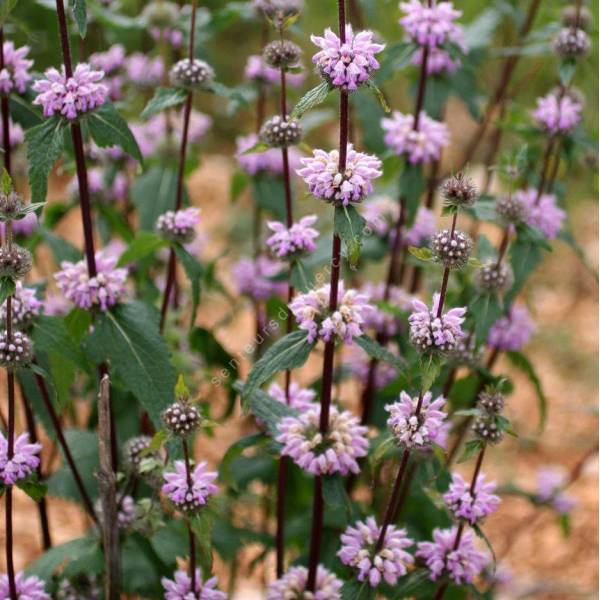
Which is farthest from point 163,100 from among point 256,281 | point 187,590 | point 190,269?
point 187,590

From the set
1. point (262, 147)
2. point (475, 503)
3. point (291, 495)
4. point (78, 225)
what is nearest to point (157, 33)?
point (262, 147)

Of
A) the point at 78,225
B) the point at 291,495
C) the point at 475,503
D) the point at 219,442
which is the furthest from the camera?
the point at 78,225

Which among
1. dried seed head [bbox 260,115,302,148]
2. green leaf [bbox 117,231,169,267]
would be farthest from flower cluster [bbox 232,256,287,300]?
dried seed head [bbox 260,115,302,148]

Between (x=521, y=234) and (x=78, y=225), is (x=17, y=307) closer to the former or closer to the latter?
(x=521, y=234)

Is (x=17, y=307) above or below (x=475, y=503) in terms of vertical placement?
above

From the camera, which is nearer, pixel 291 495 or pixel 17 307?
pixel 17 307

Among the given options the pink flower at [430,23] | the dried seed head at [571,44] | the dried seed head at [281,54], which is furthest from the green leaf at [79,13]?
the dried seed head at [571,44]
